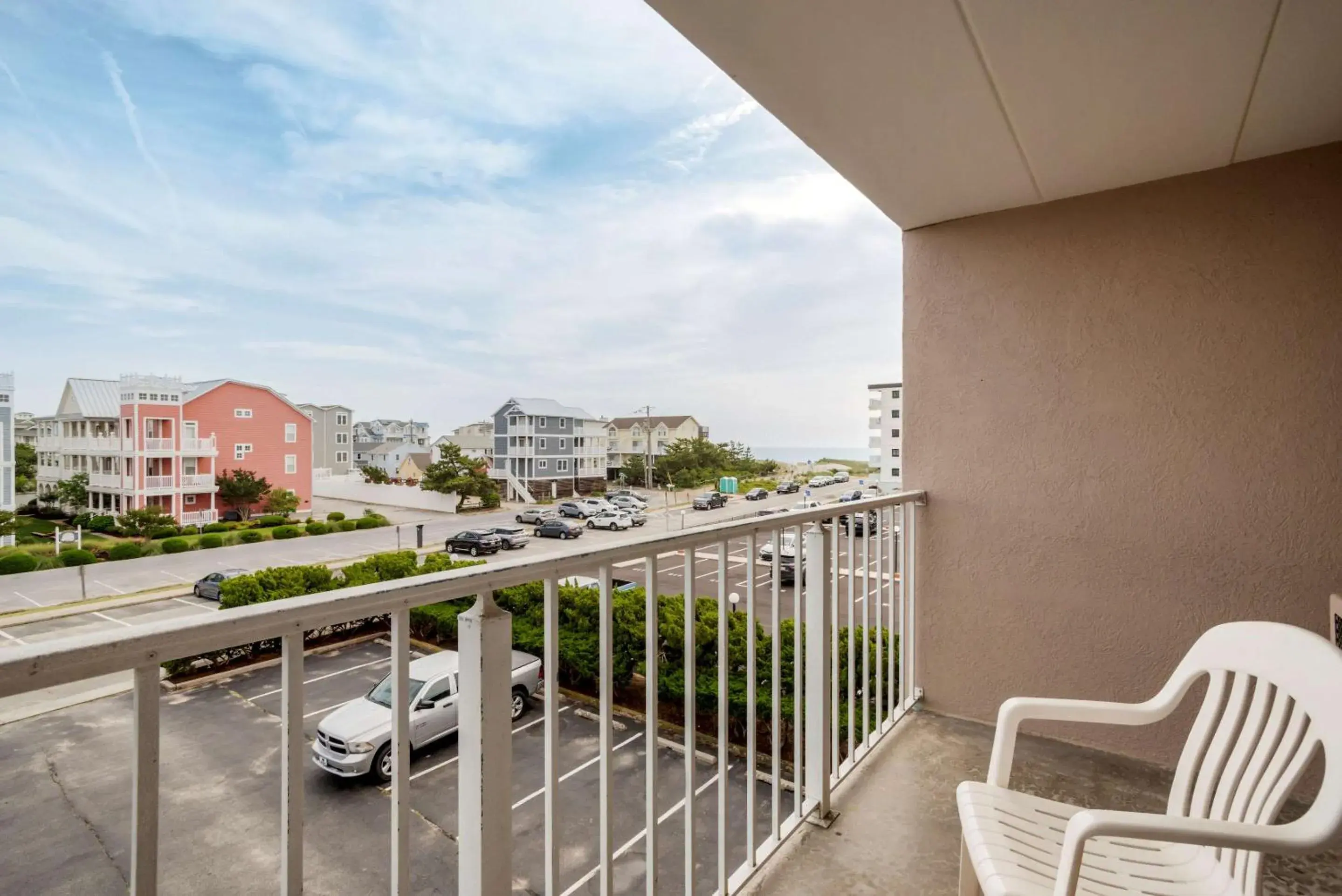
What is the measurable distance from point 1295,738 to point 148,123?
14.3 ft

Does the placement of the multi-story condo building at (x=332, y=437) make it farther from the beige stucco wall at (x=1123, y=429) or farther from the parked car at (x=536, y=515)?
the beige stucco wall at (x=1123, y=429)

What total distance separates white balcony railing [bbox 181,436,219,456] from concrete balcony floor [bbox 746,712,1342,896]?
2621 mm

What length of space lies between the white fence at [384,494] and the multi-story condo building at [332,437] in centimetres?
11

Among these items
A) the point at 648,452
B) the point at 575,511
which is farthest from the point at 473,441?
the point at 575,511

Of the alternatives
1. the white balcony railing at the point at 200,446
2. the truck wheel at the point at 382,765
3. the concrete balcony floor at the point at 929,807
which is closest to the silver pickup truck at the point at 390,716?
the truck wheel at the point at 382,765

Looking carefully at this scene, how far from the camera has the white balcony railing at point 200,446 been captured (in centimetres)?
255

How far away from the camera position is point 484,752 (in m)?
0.92

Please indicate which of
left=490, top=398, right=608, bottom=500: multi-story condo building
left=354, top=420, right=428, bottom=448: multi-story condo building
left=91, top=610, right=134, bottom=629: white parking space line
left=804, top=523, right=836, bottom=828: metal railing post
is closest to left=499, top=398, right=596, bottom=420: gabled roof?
left=490, top=398, right=608, bottom=500: multi-story condo building

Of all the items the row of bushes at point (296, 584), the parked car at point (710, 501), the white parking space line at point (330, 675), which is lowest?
the white parking space line at point (330, 675)

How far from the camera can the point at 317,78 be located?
3.59m

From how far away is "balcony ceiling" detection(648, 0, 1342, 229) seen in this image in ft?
4.49

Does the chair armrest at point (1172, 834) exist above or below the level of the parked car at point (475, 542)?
below

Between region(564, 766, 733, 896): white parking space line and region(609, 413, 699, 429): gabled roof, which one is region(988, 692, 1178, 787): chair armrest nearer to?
region(564, 766, 733, 896): white parking space line

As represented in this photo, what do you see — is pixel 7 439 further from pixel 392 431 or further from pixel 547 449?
pixel 547 449
